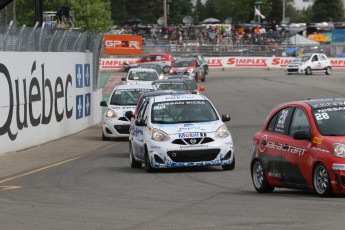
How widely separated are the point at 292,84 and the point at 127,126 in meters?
30.6

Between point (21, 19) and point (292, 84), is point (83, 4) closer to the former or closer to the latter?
point (21, 19)

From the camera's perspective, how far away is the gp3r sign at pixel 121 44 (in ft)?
252

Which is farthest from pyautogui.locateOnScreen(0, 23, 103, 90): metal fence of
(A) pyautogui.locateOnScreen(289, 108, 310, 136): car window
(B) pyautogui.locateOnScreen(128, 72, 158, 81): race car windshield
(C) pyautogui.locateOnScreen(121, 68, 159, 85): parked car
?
(A) pyautogui.locateOnScreen(289, 108, 310, 136): car window

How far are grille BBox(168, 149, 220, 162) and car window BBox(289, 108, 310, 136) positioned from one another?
4.89m

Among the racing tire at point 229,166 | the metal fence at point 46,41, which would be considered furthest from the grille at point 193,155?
the metal fence at point 46,41

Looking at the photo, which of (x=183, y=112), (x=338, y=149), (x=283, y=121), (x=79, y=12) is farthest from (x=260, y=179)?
(x=79, y=12)

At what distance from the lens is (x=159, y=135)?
1870 centimetres

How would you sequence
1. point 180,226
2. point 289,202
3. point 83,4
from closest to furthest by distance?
point 180,226 < point 289,202 < point 83,4

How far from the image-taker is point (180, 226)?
34.9 feet

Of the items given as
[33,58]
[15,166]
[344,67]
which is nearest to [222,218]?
[15,166]

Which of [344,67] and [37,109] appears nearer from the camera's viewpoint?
[37,109]

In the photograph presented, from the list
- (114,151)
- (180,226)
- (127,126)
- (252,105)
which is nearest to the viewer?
(180,226)

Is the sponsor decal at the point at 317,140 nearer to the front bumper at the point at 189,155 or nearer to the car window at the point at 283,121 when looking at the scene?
the car window at the point at 283,121

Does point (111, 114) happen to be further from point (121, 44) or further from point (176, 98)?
point (121, 44)
